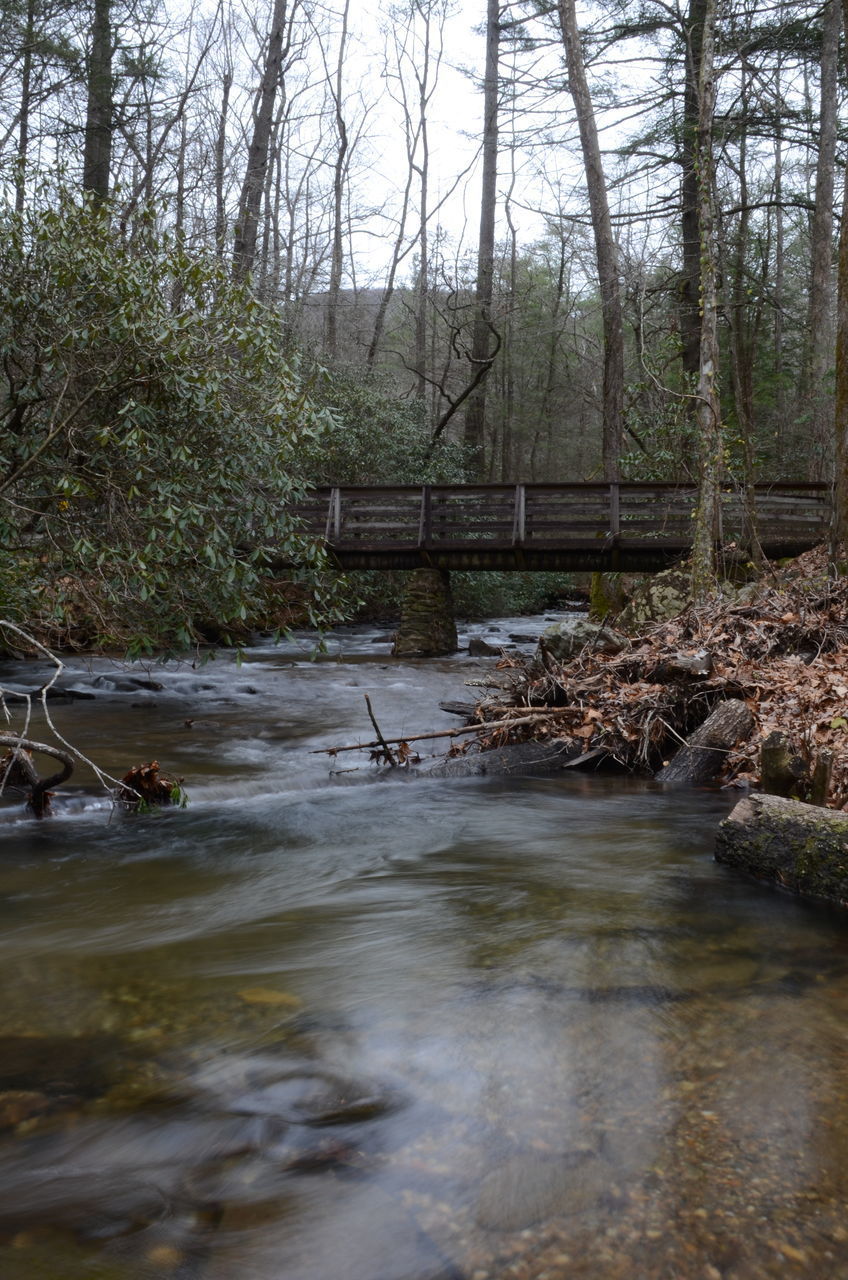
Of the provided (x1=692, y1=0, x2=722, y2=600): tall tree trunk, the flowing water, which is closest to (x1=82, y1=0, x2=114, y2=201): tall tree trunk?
(x1=692, y1=0, x2=722, y2=600): tall tree trunk

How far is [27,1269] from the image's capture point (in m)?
2.12

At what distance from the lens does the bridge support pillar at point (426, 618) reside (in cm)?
1645

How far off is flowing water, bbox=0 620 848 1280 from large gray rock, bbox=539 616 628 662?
2.87 meters

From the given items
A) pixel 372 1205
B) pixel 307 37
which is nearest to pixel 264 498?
pixel 372 1205

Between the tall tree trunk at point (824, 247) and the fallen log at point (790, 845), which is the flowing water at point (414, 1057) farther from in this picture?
the tall tree trunk at point (824, 247)

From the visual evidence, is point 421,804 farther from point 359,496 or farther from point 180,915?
point 359,496

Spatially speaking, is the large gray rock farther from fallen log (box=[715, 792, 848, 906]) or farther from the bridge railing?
the bridge railing

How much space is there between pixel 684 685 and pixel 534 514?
341 inches

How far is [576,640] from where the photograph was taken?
931 cm

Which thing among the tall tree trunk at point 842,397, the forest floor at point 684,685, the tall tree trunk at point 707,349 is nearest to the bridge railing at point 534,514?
the tall tree trunk at point 707,349

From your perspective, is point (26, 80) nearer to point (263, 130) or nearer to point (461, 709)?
point (263, 130)

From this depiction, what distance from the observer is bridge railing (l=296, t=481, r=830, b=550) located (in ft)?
50.6

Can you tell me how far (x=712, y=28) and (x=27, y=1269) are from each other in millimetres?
12708

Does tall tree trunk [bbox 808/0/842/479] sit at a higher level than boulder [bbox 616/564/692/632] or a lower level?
higher
